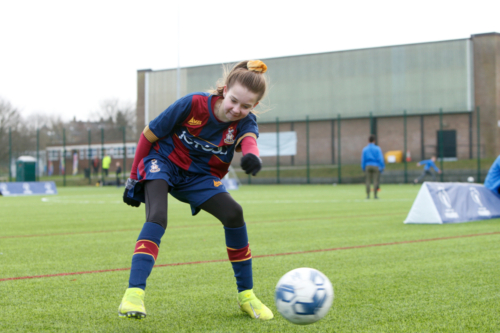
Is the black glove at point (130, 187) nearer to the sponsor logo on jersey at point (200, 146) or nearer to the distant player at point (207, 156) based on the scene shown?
the distant player at point (207, 156)

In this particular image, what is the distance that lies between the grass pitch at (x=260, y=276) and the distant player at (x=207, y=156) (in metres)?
0.47

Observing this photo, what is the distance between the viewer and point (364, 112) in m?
38.3

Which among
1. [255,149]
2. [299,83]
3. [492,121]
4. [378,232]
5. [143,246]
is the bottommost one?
[378,232]

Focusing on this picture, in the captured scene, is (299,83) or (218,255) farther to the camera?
(299,83)

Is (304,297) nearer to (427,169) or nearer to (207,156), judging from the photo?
(207,156)

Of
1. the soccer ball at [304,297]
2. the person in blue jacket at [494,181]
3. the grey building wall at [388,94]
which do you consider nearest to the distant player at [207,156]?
the soccer ball at [304,297]

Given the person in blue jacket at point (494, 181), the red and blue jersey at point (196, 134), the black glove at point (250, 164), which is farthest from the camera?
the person in blue jacket at point (494, 181)

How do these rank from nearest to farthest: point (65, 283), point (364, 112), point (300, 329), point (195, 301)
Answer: point (300, 329) → point (195, 301) → point (65, 283) → point (364, 112)

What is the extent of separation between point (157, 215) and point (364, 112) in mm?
36382

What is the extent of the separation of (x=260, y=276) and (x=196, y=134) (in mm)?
1619

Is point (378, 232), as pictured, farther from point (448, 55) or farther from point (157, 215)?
point (448, 55)

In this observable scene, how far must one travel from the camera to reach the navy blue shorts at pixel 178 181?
3455 millimetres

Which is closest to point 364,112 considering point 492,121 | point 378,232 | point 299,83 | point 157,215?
point 299,83

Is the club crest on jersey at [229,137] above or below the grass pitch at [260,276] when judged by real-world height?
above
